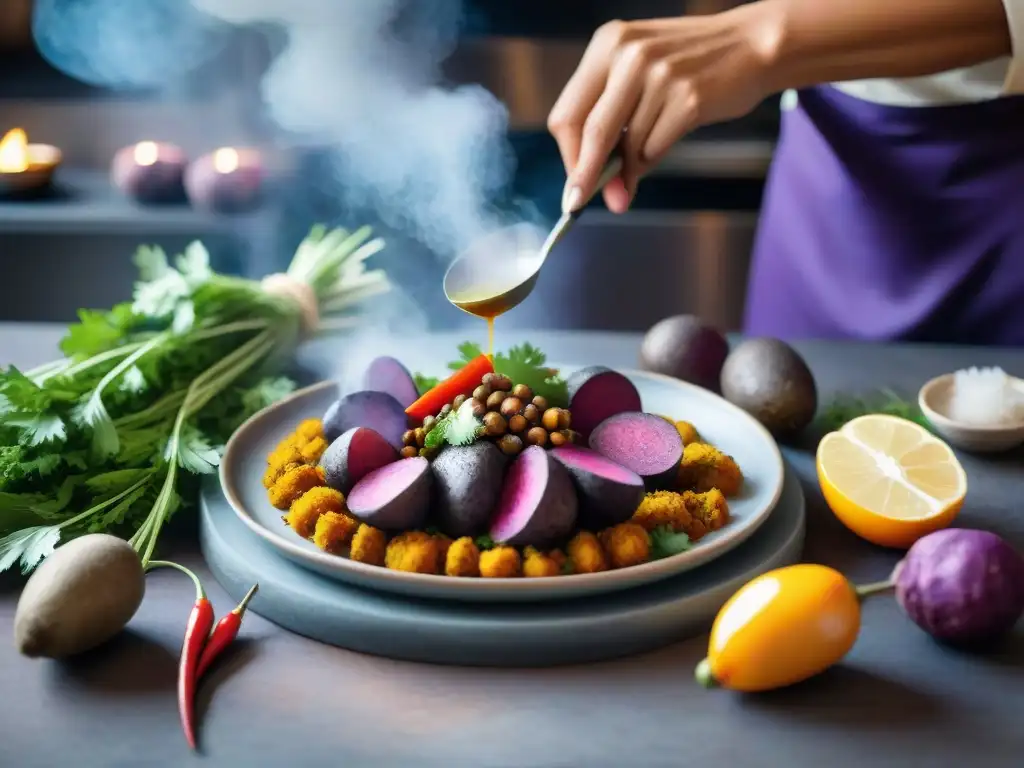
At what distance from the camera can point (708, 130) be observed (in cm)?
336

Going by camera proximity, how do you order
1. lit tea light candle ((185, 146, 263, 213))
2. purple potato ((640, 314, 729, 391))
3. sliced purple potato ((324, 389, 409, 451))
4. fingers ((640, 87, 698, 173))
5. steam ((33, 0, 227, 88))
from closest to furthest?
1. sliced purple potato ((324, 389, 409, 451))
2. fingers ((640, 87, 698, 173))
3. purple potato ((640, 314, 729, 391))
4. lit tea light candle ((185, 146, 263, 213))
5. steam ((33, 0, 227, 88))

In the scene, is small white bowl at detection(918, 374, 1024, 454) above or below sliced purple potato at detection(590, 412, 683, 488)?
below

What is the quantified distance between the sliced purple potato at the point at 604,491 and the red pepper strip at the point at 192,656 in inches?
17.5

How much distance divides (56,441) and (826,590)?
→ 3.34ft

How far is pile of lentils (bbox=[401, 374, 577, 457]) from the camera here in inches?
51.8

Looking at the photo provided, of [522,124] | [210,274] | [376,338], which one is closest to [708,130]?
[522,124]

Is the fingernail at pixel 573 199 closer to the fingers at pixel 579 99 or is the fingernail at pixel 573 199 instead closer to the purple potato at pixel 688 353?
the fingers at pixel 579 99

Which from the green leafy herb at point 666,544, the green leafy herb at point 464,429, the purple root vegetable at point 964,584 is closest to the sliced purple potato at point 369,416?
the green leafy herb at point 464,429

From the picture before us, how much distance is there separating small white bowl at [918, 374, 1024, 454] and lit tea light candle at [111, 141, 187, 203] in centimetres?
237

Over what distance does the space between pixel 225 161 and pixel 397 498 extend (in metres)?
2.20

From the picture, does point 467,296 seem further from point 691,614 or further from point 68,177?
point 68,177

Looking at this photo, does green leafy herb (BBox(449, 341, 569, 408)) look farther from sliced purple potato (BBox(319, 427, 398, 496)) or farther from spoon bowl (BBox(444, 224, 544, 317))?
sliced purple potato (BBox(319, 427, 398, 496))

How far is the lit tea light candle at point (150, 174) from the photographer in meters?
3.16

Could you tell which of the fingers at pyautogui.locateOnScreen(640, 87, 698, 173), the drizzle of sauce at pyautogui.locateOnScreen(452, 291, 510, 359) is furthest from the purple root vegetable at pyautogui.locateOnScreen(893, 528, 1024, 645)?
the fingers at pyautogui.locateOnScreen(640, 87, 698, 173)
